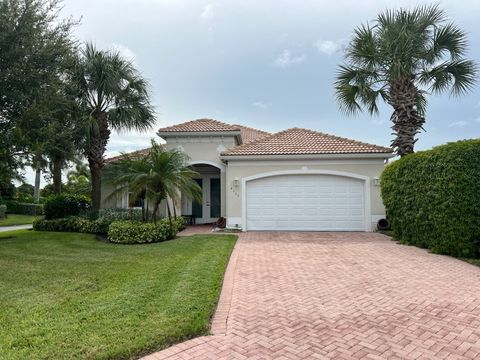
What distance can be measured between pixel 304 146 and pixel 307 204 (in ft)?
9.66

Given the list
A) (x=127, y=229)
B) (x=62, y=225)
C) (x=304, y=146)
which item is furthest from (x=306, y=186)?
(x=62, y=225)

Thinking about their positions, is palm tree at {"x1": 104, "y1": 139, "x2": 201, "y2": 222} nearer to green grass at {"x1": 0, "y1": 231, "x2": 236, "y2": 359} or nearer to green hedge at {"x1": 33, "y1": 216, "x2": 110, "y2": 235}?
green hedge at {"x1": 33, "y1": 216, "x2": 110, "y2": 235}

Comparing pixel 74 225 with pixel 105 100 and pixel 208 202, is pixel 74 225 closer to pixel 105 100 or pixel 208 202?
pixel 105 100

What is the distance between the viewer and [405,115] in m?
14.3

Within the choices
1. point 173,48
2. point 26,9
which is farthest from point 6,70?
point 173,48

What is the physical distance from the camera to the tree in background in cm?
1139

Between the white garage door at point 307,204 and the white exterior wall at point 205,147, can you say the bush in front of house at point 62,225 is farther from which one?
the white garage door at point 307,204

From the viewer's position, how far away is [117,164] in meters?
15.0

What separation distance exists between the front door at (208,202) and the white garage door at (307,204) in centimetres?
501

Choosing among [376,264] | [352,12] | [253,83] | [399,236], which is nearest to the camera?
[376,264]

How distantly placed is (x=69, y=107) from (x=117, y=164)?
10.4 feet

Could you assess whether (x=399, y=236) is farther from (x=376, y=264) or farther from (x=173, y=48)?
(x=173, y=48)

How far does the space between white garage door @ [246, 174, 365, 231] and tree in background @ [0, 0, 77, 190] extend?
31.3ft

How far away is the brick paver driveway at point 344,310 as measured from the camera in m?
4.13
